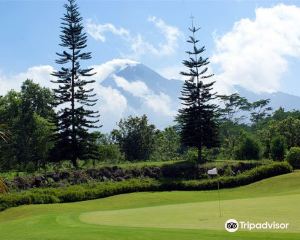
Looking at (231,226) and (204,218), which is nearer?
(231,226)

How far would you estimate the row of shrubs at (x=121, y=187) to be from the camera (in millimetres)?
30500

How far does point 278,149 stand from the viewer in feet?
158

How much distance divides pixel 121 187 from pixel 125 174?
4.92m

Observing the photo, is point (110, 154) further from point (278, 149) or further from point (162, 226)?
point (162, 226)

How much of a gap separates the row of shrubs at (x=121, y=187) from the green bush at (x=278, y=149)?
25.7ft

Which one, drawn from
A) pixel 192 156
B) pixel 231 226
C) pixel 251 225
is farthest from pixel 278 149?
pixel 231 226

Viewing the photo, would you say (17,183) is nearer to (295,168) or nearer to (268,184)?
(268,184)

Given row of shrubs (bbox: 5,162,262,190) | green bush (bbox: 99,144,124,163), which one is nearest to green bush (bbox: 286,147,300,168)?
row of shrubs (bbox: 5,162,262,190)

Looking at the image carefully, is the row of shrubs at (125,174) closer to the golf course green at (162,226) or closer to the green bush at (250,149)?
the green bush at (250,149)

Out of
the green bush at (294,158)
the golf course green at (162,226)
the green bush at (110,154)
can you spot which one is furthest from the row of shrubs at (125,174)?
the golf course green at (162,226)

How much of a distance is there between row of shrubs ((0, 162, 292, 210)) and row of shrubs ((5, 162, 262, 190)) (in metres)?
1.91

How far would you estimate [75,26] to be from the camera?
48.3m

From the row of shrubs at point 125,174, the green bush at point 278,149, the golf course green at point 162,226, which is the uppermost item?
the green bush at point 278,149

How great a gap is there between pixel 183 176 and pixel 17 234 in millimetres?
28906
